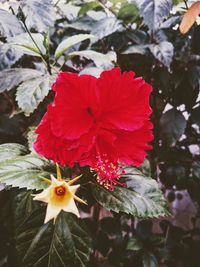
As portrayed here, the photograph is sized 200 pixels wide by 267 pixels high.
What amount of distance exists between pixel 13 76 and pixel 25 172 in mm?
324

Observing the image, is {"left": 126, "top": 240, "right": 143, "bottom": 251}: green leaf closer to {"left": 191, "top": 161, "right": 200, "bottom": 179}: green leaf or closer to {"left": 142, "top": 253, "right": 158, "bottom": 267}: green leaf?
{"left": 142, "top": 253, "right": 158, "bottom": 267}: green leaf

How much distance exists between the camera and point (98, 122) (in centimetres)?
63

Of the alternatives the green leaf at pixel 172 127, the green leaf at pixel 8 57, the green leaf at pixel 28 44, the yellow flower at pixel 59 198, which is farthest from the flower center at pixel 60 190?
the green leaf at pixel 172 127

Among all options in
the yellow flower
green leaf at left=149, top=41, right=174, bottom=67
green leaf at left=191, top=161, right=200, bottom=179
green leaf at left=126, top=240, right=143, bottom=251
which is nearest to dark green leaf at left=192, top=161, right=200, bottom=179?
green leaf at left=191, top=161, right=200, bottom=179

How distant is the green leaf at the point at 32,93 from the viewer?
0.80 metres

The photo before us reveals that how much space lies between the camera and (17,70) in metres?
0.92

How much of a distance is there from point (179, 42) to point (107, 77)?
0.58 meters

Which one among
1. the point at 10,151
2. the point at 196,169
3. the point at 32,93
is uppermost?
the point at 32,93

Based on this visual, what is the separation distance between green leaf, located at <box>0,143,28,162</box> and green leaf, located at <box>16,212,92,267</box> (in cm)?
14

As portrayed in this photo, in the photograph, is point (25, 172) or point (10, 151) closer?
point (25, 172)

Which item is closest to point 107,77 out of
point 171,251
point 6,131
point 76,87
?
point 76,87

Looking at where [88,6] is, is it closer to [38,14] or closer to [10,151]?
[38,14]

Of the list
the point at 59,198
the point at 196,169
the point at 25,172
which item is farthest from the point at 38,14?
the point at 196,169

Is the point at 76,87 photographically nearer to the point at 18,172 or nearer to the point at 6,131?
the point at 18,172
